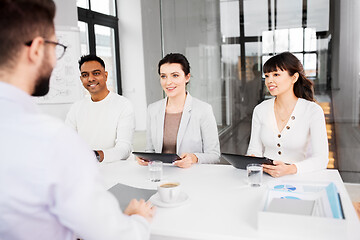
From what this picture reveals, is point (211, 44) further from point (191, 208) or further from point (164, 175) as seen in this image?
point (191, 208)

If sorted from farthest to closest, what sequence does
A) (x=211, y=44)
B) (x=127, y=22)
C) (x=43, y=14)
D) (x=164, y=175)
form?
1. (x=127, y=22)
2. (x=211, y=44)
3. (x=164, y=175)
4. (x=43, y=14)

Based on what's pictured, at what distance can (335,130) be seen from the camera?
13.3 feet

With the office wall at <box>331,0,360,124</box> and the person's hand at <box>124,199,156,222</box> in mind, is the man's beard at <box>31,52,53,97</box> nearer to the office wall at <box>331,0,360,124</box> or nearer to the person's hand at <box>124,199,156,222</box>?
the person's hand at <box>124,199,156,222</box>

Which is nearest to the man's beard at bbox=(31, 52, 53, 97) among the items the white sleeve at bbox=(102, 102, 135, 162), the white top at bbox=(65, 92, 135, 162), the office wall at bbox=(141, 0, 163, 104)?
the white sleeve at bbox=(102, 102, 135, 162)

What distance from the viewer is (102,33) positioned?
556 centimetres

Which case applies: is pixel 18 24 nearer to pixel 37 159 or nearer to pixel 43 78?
pixel 43 78

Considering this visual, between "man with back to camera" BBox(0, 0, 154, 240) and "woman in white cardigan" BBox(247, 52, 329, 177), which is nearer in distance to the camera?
"man with back to camera" BBox(0, 0, 154, 240)

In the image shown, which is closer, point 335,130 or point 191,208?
point 191,208

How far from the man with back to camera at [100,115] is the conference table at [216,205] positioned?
0.81 meters

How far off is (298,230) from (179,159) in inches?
41.2

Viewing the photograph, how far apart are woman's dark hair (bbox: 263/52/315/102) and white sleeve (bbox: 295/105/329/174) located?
28cm

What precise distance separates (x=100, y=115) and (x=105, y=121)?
0.26 feet

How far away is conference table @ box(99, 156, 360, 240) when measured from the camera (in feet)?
3.87

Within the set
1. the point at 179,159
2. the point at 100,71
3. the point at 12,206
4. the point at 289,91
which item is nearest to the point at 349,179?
the point at 289,91
